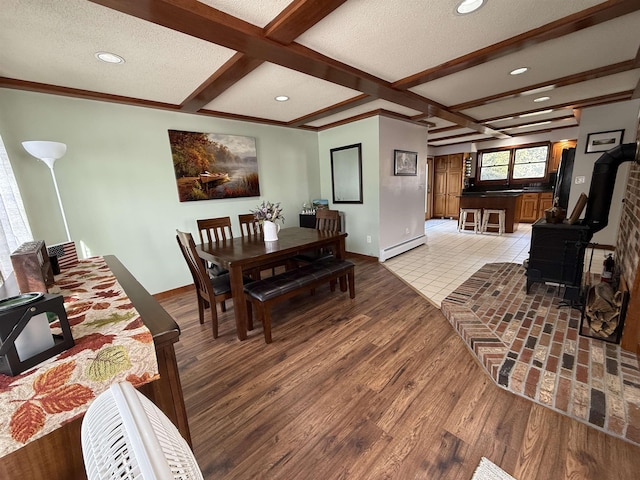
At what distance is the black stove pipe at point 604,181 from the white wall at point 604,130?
228 centimetres

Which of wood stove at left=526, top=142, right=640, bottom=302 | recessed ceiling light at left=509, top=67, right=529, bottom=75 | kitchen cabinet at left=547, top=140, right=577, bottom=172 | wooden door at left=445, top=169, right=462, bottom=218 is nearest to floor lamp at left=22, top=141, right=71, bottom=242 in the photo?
recessed ceiling light at left=509, top=67, right=529, bottom=75

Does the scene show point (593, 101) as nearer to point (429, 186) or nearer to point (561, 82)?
point (561, 82)

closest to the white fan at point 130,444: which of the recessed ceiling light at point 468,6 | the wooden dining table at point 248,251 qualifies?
the wooden dining table at point 248,251

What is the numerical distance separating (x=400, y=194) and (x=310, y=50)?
309cm

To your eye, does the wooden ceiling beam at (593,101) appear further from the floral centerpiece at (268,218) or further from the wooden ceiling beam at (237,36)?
the floral centerpiece at (268,218)

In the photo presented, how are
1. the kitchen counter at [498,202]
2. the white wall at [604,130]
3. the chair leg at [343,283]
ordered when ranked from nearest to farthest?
the chair leg at [343,283], the white wall at [604,130], the kitchen counter at [498,202]

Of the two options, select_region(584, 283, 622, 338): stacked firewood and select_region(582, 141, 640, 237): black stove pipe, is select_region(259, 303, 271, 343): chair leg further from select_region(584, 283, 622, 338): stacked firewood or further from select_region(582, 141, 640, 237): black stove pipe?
select_region(582, 141, 640, 237): black stove pipe

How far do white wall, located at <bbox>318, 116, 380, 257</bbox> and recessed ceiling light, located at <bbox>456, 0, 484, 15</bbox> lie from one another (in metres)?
2.30

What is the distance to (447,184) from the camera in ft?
26.8

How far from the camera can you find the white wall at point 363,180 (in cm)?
410

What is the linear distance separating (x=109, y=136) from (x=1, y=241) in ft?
5.18

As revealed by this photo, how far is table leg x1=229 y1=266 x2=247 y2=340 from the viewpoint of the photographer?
221 centimetres

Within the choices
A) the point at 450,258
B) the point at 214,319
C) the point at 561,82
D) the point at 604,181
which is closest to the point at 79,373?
the point at 214,319

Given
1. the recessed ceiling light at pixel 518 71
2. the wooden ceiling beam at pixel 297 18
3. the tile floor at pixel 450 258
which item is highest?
the recessed ceiling light at pixel 518 71
